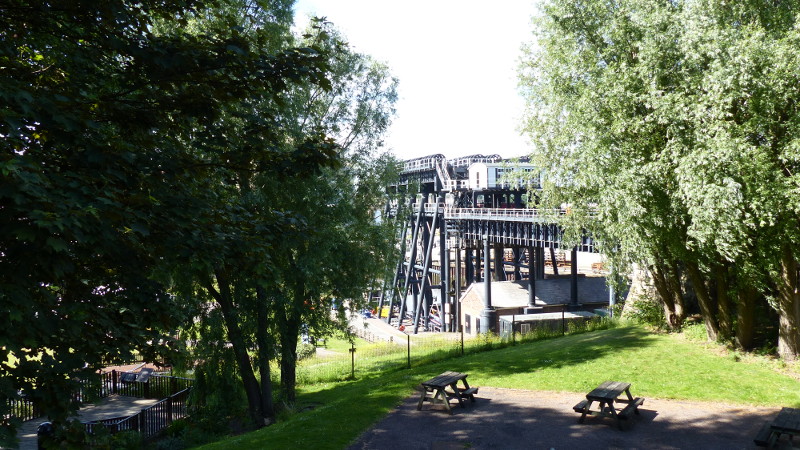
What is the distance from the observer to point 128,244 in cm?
533

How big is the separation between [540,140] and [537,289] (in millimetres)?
23837

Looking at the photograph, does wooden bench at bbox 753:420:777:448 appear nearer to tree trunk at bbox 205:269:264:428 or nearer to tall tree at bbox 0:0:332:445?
tall tree at bbox 0:0:332:445

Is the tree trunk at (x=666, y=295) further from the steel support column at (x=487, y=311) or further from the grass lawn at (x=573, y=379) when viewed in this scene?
the steel support column at (x=487, y=311)

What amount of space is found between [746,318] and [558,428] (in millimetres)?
7740

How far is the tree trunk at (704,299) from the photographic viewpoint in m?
15.9

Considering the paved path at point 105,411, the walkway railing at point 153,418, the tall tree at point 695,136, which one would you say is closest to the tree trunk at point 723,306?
the tall tree at point 695,136

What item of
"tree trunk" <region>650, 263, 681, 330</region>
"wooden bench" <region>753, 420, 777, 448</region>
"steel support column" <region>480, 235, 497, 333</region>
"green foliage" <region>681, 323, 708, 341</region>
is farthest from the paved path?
"steel support column" <region>480, 235, 497, 333</region>

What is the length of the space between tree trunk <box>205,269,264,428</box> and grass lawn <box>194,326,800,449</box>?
4.26ft

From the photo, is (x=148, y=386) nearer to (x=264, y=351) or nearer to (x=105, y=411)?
(x=105, y=411)

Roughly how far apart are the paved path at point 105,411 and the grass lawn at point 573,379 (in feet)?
15.4

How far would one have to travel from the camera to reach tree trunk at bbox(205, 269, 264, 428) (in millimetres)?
14055

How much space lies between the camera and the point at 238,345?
1427 centimetres

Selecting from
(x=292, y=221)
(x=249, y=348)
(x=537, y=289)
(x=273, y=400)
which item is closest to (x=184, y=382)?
(x=273, y=400)

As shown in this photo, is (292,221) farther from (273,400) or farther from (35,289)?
(273,400)
